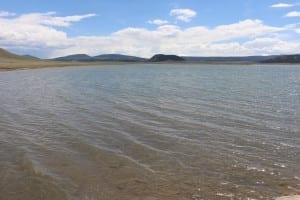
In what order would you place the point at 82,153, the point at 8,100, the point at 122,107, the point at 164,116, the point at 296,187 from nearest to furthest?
the point at 296,187
the point at 82,153
the point at 164,116
the point at 122,107
the point at 8,100

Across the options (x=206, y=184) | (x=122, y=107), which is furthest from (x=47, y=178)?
(x=122, y=107)

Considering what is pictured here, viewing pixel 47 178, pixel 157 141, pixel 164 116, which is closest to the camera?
pixel 47 178

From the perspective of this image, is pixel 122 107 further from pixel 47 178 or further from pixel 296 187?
pixel 296 187

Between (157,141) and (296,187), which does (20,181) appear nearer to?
(157,141)

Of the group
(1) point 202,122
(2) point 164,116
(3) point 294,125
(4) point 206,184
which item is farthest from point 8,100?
(4) point 206,184

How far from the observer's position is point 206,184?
521 inches

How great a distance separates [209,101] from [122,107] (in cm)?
855

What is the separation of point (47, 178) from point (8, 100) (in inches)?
1065

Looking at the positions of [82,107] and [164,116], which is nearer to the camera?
[164,116]

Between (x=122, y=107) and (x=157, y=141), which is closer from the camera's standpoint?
(x=157, y=141)

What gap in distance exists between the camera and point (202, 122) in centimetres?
2469

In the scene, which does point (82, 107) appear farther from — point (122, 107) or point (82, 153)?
point (82, 153)

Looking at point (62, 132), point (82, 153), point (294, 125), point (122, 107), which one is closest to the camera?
point (82, 153)

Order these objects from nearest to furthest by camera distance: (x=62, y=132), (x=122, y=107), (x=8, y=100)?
(x=62, y=132) → (x=122, y=107) → (x=8, y=100)
